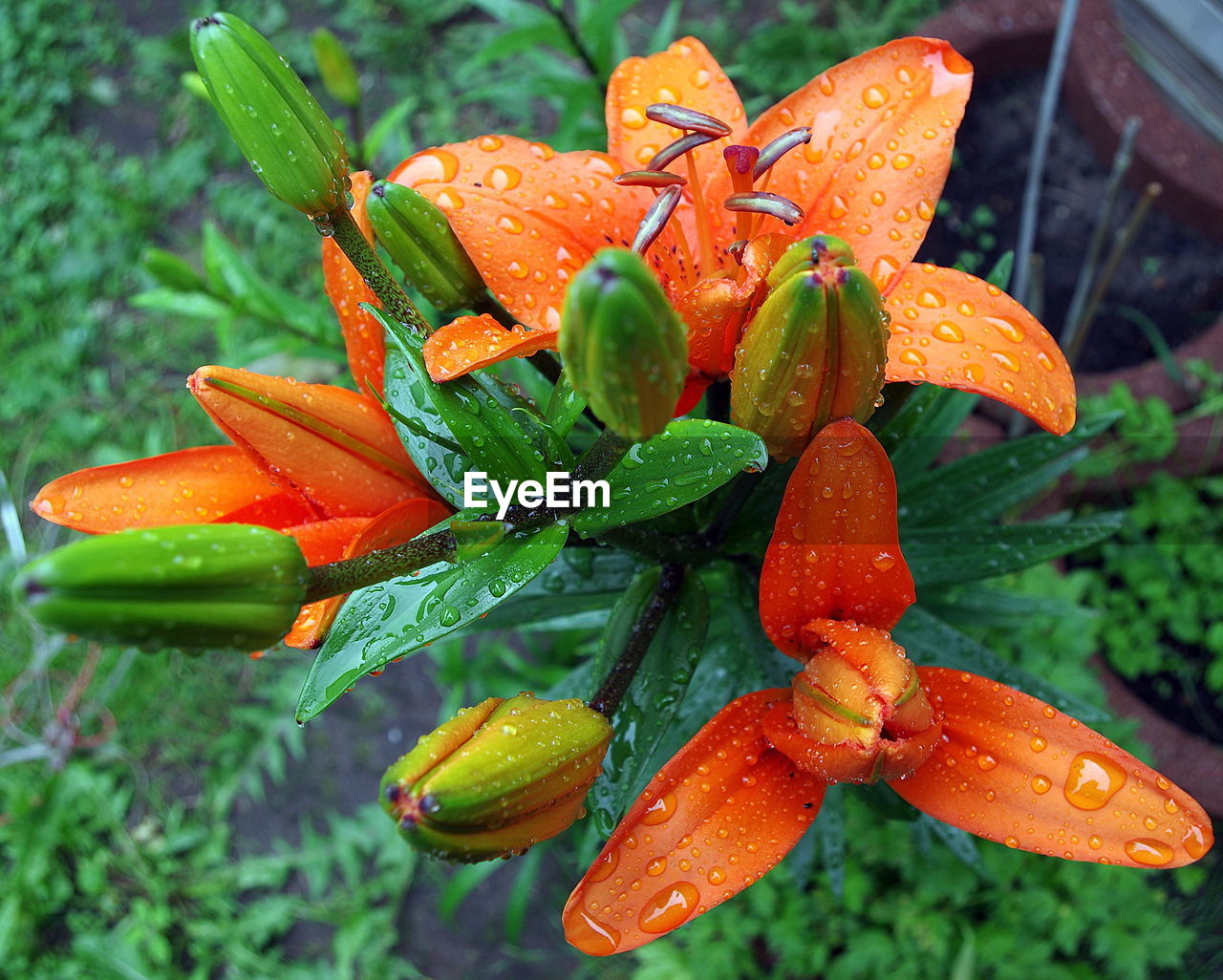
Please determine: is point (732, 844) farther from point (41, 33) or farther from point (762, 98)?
point (41, 33)

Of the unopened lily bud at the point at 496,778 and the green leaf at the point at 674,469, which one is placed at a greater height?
the green leaf at the point at 674,469

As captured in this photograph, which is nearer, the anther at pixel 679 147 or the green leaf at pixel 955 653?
the anther at pixel 679 147

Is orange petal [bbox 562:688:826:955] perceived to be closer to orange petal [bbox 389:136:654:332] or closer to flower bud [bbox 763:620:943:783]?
flower bud [bbox 763:620:943:783]

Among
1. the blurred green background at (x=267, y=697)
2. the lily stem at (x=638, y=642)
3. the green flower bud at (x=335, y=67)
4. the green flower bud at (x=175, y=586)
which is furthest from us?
the blurred green background at (x=267, y=697)

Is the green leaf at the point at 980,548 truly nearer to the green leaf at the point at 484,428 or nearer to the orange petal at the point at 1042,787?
the orange petal at the point at 1042,787

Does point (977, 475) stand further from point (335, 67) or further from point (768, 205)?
point (335, 67)

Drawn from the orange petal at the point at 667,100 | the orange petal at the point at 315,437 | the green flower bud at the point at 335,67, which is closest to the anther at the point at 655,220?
the orange petal at the point at 667,100

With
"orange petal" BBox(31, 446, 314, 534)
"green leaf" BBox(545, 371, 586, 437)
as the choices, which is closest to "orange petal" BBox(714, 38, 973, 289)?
"green leaf" BBox(545, 371, 586, 437)

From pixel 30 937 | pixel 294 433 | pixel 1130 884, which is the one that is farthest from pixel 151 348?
pixel 1130 884

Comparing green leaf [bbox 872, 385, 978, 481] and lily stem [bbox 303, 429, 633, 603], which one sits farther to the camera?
green leaf [bbox 872, 385, 978, 481]
